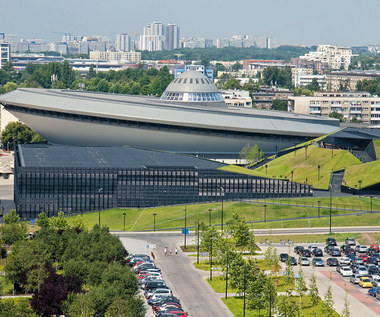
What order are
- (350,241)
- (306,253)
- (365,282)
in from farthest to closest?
(350,241), (306,253), (365,282)

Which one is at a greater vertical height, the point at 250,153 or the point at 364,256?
the point at 250,153

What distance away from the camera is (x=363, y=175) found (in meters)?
144

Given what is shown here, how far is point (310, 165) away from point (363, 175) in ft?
46.1

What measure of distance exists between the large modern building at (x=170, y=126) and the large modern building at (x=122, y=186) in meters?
28.3

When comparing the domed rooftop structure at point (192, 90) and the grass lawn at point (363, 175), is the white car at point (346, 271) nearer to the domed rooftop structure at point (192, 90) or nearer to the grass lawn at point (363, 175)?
the grass lawn at point (363, 175)

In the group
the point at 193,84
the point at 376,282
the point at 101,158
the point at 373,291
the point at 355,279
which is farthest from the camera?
the point at 193,84

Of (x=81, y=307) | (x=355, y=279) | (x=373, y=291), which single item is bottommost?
(x=355, y=279)

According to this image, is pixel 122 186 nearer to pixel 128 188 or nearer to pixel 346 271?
pixel 128 188

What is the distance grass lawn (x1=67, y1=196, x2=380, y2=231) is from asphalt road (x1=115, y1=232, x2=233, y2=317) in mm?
6497

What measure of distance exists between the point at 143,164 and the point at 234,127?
31573 mm

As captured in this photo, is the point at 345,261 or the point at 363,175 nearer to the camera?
the point at 345,261

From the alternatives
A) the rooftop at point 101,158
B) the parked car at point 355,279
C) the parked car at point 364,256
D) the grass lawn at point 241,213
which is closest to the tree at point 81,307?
the parked car at point 355,279

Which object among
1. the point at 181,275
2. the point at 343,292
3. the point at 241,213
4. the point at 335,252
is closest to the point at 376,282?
the point at 343,292

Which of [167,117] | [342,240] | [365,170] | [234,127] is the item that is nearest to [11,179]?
[167,117]
